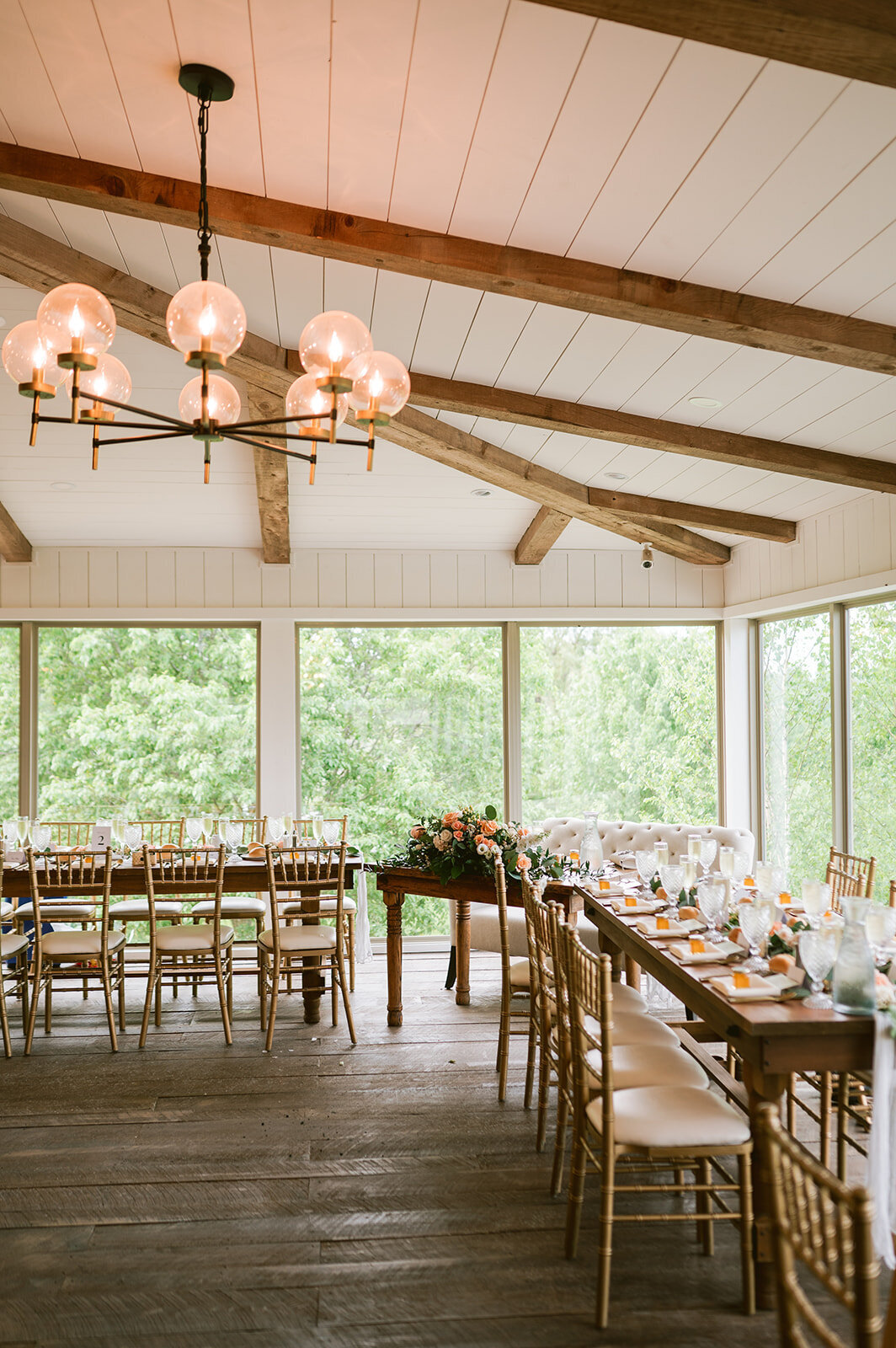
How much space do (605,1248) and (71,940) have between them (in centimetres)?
352

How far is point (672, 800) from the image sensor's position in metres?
7.76

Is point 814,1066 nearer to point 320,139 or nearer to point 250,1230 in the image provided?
point 250,1230

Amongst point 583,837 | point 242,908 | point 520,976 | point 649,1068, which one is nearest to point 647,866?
point 520,976

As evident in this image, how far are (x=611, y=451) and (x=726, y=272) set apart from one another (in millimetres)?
2263

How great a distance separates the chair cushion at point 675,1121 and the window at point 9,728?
5.74 metres

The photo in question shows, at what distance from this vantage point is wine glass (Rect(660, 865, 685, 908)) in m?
4.16

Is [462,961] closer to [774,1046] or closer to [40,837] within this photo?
[40,837]

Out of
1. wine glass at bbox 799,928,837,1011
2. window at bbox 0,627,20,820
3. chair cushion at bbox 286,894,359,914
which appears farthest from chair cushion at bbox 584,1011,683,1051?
window at bbox 0,627,20,820

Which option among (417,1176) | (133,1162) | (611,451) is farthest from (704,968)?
(611,451)

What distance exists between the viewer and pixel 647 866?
4551 mm

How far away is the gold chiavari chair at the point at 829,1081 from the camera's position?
11.0 feet

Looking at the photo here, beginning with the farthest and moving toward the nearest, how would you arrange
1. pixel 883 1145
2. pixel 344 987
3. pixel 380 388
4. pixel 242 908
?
pixel 242 908, pixel 344 987, pixel 380 388, pixel 883 1145

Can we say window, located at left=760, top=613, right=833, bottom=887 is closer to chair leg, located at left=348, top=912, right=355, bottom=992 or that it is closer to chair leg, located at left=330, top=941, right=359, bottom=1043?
chair leg, located at left=348, top=912, right=355, bottom=992

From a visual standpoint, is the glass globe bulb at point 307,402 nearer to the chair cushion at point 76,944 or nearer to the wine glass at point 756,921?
the wine glass at point 756,921
